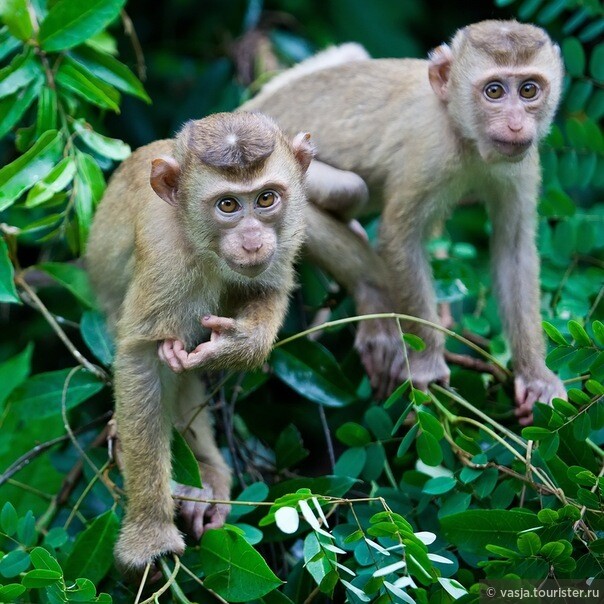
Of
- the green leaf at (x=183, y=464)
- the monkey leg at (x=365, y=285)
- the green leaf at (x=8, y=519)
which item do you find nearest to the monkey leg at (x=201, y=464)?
the green leaf at (x=183, y=464)

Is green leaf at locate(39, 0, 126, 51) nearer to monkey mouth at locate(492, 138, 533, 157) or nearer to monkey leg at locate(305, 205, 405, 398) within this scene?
monkey leg at locate(305, 205, 405, 398)

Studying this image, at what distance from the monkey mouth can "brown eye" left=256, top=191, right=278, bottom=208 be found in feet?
4.87

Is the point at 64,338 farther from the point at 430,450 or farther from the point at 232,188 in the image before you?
the point at 430,450

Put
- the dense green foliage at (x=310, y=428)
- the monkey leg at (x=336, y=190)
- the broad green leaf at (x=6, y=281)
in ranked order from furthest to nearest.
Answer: the monkey leg at (x=336, y=190) → the broad green leaf at (x=6, y=281) → the dense green foliage at (x=310, y=428)

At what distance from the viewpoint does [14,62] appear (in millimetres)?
4941

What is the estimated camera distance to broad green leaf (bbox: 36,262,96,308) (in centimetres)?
525

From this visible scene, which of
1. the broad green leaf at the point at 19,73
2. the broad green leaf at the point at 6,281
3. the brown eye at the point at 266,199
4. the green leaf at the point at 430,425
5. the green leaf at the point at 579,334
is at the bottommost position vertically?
the green leaf at the point at 430,425

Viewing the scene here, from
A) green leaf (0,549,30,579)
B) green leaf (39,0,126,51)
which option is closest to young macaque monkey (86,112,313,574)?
green leaf (0,549,30,579)

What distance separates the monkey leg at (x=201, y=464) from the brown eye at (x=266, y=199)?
97cm

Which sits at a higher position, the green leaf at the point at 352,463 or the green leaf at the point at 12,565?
the green leaf at the point at 12,565

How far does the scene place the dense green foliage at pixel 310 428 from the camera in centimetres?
365

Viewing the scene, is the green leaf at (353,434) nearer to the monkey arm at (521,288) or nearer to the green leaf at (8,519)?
the monkey arm at (521,288)

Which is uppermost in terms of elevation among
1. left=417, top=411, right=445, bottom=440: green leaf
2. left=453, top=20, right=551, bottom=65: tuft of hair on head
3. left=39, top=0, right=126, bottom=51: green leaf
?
left=39, top=0, right=126, bottom=51: green leaf

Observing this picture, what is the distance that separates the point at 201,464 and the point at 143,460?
0.73 metres
